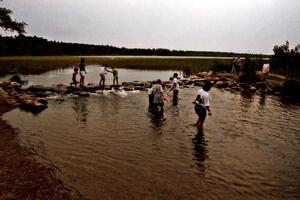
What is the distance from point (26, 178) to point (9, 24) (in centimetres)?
2490

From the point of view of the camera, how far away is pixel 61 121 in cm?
1728

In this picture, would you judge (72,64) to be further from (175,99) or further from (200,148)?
(200,148)

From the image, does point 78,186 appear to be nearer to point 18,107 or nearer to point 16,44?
point 18,107

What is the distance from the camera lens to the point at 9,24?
3016 cm

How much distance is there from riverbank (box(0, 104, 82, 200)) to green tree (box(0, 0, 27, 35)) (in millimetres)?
20759

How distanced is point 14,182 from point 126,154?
173 inches

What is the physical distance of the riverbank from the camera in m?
8.41

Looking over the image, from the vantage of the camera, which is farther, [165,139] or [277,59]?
[277,59]

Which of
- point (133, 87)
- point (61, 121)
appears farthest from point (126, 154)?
point (133, 87)

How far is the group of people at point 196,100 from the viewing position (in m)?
14.5

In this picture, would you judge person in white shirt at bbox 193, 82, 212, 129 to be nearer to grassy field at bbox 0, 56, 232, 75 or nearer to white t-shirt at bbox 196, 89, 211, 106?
white t-shirt at bbox 196, 89, 211, 106

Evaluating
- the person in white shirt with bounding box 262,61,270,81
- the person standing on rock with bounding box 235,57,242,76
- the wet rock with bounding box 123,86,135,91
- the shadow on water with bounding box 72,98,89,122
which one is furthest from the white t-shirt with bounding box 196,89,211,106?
the person standing on rock with bounding box 235,57,242,76

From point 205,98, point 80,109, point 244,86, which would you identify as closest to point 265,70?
point 244,86

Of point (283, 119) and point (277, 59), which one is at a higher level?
point (277, 59)
